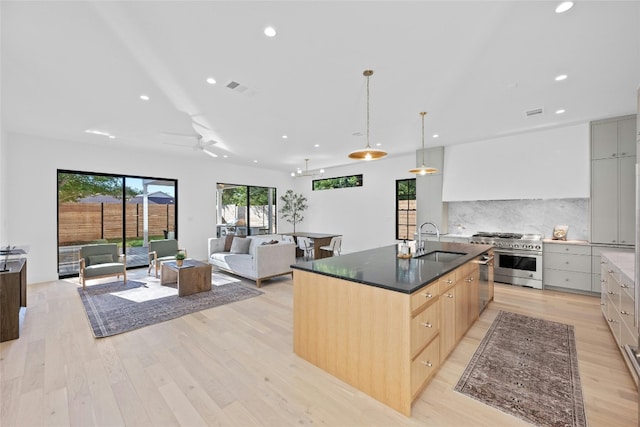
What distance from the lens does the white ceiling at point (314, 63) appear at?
2.06 metres

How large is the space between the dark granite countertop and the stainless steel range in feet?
7.74

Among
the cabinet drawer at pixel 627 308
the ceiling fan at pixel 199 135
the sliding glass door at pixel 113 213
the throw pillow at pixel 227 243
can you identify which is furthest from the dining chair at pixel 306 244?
the cabinet drawer at pixel 627 308

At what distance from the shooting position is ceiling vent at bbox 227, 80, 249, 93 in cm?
315

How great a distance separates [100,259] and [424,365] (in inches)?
236

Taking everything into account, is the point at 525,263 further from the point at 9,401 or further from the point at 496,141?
the point at 9,401

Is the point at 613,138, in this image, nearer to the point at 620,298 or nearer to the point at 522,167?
the point at 522,167

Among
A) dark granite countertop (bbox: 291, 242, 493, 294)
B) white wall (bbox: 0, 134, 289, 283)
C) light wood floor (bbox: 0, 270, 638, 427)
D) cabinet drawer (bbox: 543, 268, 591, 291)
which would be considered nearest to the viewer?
light wood floor (bbox: 0, 270, 638, 427)

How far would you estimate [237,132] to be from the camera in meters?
5.05

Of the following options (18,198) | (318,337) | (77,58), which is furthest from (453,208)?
(18,198)

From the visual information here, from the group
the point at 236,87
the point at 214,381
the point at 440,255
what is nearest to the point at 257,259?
the point at 214,381

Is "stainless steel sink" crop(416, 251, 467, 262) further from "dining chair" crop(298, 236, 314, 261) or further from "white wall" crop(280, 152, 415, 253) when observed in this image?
"dining chair" crop(298, 236, 314, 261)

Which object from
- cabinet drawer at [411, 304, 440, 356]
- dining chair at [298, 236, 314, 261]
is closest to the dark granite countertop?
cabinet drawer at [411, 304, 440, 356]

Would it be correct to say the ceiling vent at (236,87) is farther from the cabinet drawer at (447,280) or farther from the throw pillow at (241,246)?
the throw pillow at (241,246)

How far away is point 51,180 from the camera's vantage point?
17.9 ft
